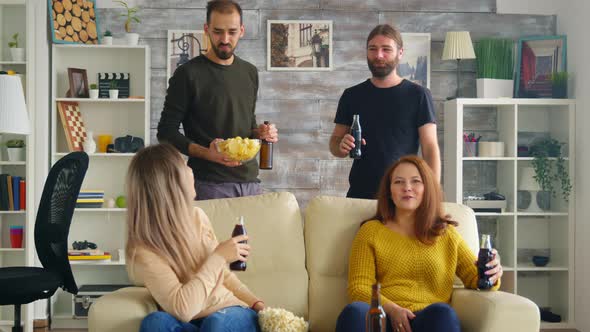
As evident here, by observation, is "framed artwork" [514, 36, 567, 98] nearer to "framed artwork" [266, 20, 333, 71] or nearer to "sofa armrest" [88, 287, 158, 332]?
"framed artwork" [266, 20, 333, 71]

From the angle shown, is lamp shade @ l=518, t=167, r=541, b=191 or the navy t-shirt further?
lamp shade @ l=518, t=167, r=541, b=191

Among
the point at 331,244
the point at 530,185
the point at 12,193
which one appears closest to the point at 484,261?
the point at 331,244

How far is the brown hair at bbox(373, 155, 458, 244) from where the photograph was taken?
11.6 ft

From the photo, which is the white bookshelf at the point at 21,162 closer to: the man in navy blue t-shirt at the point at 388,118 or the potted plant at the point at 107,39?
the potted plant at the point at 107,39

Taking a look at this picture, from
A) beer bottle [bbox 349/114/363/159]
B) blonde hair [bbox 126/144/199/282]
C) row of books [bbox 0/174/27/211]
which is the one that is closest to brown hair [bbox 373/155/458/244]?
beer bottle [bbox 349/114/363/159]

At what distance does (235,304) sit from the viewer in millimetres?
3195

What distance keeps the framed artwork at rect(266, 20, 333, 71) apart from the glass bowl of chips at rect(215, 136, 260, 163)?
2.44 m

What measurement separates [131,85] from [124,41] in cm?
31

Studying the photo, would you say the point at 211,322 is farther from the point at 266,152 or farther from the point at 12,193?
the point at 12,193

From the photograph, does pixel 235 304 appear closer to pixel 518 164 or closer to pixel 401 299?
pixel 401 299

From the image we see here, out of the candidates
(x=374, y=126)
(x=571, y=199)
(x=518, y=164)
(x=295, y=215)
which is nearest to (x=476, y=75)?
(x=518, y=164)

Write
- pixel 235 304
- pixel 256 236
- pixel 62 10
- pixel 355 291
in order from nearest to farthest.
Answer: pixel 235 304 → pixel 355 291 → pixel 256 236 → pixel 62 10

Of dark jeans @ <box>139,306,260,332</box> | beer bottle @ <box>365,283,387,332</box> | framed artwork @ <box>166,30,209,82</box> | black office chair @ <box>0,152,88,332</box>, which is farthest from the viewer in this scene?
framed artwork @ <box>166,30,209,82</box>

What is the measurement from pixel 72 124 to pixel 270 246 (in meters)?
2.74
